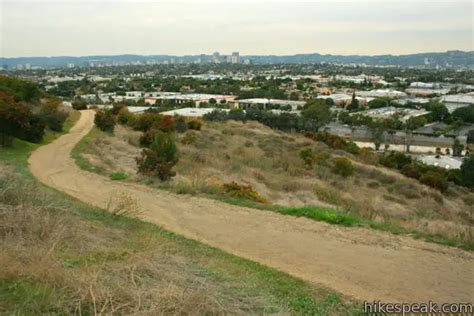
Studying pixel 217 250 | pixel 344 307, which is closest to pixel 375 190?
pixel 217 250

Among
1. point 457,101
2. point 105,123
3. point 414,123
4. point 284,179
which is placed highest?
point 105,123

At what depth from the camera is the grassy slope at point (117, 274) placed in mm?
4844

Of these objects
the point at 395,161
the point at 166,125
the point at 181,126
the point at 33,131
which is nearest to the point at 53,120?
the point at 33,131

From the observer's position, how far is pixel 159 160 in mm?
15422

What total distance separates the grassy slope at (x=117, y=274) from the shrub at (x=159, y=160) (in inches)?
224

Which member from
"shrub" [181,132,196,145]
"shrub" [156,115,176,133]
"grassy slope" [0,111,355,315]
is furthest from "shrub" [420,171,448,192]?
"grassy slope" [0,111,355,315]

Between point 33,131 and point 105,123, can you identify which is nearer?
point 33,131

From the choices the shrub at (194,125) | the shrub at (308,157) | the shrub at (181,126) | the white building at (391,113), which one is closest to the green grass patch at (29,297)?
the shrub at (308,157)

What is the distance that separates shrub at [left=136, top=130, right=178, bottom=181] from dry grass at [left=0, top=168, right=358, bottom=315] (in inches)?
229

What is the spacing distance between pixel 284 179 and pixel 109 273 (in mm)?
15880

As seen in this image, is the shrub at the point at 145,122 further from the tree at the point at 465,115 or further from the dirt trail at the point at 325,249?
the tree at the point at 465,115

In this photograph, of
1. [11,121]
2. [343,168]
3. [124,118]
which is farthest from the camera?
[124,118]

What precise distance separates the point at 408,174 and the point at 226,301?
26.8m

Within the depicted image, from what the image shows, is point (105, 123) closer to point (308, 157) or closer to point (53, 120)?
point (53, 120)
